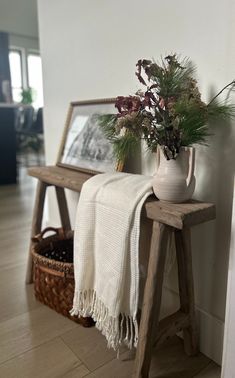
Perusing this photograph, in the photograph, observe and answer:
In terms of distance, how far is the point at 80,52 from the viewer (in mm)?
1646

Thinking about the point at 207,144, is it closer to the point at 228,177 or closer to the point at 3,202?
the point at 228,177

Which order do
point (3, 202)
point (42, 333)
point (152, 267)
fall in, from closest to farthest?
point (152, 267)
point (42, 333)
point (3, 202)

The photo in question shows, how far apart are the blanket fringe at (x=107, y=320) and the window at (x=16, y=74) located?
255 inches

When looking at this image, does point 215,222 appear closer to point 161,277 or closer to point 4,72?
point 161,277

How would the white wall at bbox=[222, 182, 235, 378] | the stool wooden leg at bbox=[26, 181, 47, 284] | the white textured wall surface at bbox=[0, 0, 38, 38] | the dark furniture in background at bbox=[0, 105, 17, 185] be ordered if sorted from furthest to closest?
the white textured wall surface at bbox=[0, 0, 38, 38], the dark furniture in background at bbox=[0, 105, 17, 185], the stool wooden leg at bbox=[26, 181, 47, 284], the white wall at bbox=[222, 182, 235, 378]

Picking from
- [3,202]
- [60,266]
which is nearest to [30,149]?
[3,202]

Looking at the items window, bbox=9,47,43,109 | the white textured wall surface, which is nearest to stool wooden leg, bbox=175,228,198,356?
the white textured wall surface

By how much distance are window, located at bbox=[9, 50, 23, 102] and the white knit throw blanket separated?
643 cm

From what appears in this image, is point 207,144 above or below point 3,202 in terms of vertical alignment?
above

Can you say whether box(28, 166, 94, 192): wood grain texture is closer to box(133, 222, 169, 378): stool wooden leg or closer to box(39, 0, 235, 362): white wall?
box(39, 0, 235, 362): white wall

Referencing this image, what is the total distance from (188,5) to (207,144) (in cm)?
48

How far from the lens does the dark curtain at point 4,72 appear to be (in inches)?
181

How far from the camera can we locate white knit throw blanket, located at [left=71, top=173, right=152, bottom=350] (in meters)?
1.00

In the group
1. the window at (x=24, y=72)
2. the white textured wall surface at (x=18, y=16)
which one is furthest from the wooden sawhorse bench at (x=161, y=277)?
the window at (x=24, y=72)
